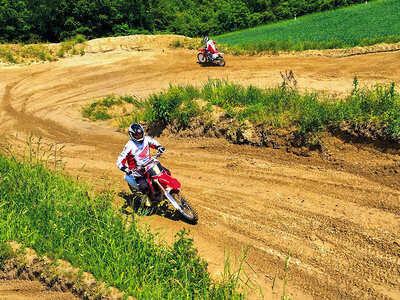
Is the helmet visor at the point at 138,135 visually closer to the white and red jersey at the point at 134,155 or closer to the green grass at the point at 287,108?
the white and red jersey at the point at 134,155

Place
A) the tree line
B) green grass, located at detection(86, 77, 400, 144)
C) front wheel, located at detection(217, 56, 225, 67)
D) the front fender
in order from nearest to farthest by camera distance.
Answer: the front fender, green grass, located at detection(86, 77, 400, 144), front wheel, located at detection(217, 56, 225, 67), the tree line

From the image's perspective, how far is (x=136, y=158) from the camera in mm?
7648

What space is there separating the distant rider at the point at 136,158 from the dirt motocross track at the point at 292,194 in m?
0.92

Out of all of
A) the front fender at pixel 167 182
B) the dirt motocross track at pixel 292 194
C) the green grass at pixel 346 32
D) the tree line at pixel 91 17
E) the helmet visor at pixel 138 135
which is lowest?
the dirt motocross track at pixel 292 194

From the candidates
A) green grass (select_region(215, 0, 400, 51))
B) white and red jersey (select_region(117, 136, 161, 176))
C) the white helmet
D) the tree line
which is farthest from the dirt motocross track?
the tree line

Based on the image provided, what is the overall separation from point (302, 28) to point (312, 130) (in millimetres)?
27313

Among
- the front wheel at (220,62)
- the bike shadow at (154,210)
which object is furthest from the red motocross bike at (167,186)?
the front wheel at (220,62)

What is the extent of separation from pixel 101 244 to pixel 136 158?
2.76 meters

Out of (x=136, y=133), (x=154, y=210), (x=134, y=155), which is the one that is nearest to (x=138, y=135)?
(x=136, y=133)

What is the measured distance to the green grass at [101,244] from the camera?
4.84 metres

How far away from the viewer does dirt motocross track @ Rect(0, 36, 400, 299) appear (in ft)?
18.7

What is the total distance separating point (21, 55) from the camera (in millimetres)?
26422

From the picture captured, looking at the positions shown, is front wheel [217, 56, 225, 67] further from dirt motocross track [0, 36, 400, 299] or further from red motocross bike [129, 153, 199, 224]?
red motocross bike [129, 153, 199, 224]

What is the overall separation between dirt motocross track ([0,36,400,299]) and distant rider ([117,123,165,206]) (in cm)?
92
